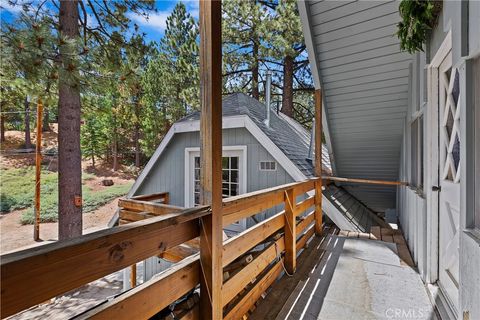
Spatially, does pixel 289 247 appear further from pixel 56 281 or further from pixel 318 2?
pixel 318 2

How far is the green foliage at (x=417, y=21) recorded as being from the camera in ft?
6.86

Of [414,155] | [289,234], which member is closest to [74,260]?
[289,234]

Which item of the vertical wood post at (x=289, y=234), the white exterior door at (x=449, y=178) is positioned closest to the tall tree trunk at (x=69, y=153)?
the vertical wood post at (x=289, y=234)

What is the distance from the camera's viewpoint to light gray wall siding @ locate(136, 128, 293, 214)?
4836 mm

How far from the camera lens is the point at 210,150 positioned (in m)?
1.31

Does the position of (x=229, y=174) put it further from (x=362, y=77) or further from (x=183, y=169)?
(x=362, y=77)

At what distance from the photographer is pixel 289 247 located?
2.67 meters

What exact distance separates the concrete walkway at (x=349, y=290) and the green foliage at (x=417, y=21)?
7.48ft

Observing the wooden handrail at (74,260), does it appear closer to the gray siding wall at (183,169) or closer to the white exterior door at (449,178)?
the white exterior door at (449,178)

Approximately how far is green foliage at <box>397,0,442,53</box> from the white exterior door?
1.09 feet

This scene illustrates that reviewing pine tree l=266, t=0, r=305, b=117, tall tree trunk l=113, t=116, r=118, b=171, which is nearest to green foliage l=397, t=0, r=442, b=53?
tall tree trunk l=113, t=116, r=118, b=171

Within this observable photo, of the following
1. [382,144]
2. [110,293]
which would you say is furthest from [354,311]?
[110,293]

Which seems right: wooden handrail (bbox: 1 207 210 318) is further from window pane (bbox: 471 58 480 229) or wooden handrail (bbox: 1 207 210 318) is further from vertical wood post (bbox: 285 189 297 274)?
vertical wood post (bbox: 285 189 297 274)

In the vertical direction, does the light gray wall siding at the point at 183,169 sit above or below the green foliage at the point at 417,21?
below
